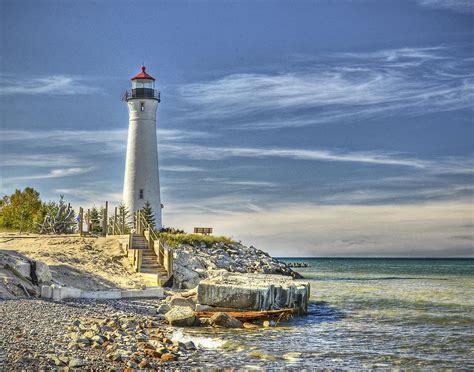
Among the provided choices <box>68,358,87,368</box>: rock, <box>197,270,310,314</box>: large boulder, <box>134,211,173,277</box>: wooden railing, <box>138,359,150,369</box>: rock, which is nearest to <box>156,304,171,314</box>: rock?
<box>197,270,310,314</box>: large boulder

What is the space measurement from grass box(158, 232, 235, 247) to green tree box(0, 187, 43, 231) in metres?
8.83

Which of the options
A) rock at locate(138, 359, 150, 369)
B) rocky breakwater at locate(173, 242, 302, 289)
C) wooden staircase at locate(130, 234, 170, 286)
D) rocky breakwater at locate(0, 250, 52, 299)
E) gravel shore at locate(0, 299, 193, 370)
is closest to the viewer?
gravel shore at locate(0, 299, 193, 370)

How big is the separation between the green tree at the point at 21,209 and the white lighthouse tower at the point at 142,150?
6.37 m

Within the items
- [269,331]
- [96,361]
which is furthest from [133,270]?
[96,361]

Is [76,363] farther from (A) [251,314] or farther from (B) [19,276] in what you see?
(A) [251,314]

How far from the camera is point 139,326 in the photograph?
1667 centimetres

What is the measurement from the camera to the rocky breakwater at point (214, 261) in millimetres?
30688

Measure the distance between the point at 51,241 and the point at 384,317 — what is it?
57.6 feet

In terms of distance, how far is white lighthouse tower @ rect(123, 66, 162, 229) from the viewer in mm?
42344

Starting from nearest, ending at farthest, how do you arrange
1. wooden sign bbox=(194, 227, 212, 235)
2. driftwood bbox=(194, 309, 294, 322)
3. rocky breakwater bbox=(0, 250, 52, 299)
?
rocky breakwater bbox=(0, 250, 52, 299), driftwood bbox=(194, 309, 294, 322), wooden sign bbox=(194, 227, 212, 235)

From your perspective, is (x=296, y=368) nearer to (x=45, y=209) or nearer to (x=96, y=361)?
(x=96, y=361)

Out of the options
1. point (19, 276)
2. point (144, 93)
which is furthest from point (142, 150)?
point (19, 276)

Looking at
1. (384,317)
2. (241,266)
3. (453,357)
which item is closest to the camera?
(453,357)

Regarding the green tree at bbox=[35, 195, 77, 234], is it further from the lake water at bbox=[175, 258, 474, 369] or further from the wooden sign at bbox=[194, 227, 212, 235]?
the lake water at bbox=[175, 258, 474, 369]
